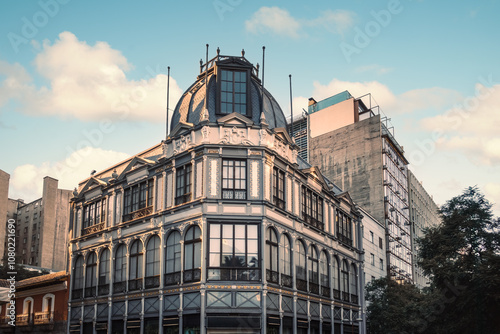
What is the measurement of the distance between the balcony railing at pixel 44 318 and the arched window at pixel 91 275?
5427 millimetres

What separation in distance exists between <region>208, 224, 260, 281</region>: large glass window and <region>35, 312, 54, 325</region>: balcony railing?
64.7 ft

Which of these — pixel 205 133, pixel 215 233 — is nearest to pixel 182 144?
pixel 205 133

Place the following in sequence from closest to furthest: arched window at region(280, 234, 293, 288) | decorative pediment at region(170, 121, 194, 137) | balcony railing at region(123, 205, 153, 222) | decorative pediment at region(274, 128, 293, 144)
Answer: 1. arched window at region(280, 234, 293, 288)
2. decorative pediment at region(170, 121, 194, 137)
3. decorative pediment at region(274, 128, 293, 144)
4. balcony railing at region(123, 205, 153, 222)

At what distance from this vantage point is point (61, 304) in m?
46.1

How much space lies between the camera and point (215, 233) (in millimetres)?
34094

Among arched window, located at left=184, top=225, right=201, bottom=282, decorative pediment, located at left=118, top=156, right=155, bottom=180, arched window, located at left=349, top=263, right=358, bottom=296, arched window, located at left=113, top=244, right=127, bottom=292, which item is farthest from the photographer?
arched window, located at left=349, top=263, right=358, bottom=296

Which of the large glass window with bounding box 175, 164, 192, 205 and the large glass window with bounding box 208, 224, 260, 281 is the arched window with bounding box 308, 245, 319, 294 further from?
the large glass window with bounding box 175, 164, 192, 205

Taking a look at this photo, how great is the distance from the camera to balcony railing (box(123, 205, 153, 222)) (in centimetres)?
3891

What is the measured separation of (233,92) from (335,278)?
1716 centimetres

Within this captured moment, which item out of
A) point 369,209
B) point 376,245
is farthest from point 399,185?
point 376,245

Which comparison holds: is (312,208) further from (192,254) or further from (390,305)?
(390,305)

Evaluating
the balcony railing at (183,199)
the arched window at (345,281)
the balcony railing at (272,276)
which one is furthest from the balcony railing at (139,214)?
the arched window at (345,281)

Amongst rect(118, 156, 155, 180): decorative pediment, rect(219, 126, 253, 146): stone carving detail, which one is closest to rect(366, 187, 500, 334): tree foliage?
rect(219, 126, 253, 146): stone carving detail

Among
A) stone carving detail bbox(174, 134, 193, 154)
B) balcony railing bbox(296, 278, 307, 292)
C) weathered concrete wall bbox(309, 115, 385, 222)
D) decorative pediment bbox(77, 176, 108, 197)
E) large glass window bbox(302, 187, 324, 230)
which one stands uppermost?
weathered concrete wall bbox(309, 115, 385, 222)
